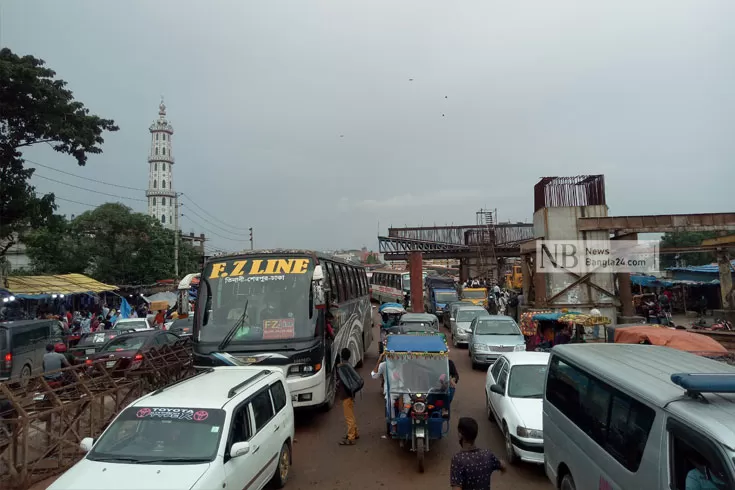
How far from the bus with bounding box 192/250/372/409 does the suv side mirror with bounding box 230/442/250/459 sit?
3530 mm

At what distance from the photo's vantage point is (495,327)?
14203mm

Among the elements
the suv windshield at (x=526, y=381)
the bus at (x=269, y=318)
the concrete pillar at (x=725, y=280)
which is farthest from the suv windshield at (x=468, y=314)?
the suv windshield at (x=526, y=381)

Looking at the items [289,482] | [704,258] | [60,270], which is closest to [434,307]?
[289,482]

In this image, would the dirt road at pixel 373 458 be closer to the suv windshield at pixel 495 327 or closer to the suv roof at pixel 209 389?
the suv roof at pixel 209 389

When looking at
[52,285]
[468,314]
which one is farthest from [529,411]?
[52,285]

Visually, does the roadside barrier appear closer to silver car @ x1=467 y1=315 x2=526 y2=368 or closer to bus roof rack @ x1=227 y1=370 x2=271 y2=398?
bus roof rack @ x1=227 y1=370 x2=271 y2=398

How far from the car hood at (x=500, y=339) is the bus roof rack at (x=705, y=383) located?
10.6m

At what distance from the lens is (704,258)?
48.7 m

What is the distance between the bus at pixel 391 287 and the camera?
34.6m

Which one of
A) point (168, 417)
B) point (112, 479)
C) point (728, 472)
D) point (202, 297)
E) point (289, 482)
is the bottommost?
point (289, 482)

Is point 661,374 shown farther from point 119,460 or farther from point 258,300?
point 258,300

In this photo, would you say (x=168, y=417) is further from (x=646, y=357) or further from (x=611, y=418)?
(x=646, y=357)

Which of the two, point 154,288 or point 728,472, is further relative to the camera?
point 154,288

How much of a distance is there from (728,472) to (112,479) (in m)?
4.57
